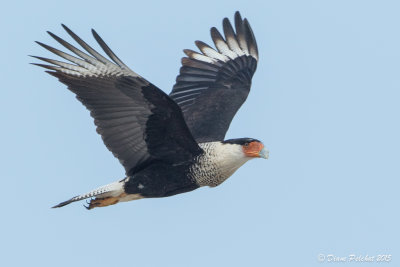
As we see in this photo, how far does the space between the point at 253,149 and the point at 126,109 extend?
1.67 meters

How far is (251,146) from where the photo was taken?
9938 millimetres

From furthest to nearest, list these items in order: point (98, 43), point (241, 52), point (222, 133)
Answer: point (241, 52) < point (222, 133) < point (98, 43)

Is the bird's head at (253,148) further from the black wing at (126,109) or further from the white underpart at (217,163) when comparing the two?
the black wing at (126,109)

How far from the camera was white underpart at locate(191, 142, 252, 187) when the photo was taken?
10.0 metres

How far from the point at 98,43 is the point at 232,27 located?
180 inches

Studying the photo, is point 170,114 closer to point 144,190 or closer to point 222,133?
point 144,190

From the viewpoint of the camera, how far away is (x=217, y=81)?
12.3m

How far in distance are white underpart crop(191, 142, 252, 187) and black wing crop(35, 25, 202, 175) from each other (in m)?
0.15

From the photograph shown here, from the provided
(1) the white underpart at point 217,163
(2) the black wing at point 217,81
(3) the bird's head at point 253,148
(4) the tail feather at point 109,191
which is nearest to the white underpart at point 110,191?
(4) the tail feather at point 109,191

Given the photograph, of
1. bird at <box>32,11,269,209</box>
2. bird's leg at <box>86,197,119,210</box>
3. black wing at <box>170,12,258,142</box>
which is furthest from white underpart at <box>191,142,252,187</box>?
bird's leg at <box>86,197,119,210</box>

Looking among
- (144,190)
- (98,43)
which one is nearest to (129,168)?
(144,190)

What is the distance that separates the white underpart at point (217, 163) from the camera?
10.0 m

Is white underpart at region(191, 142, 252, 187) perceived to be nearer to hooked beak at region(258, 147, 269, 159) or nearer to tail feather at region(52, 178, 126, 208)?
hooked beak at region(258, 147, 269, 159)

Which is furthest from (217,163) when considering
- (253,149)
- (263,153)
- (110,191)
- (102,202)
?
(102,202)
